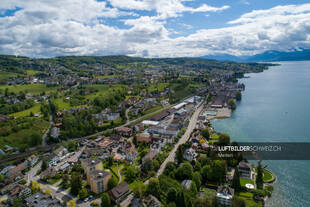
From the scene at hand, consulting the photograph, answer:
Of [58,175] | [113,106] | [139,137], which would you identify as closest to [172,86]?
[113,106]

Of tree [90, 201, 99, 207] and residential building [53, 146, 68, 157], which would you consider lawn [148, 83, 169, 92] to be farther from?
tree [90, 201, 99, 207]

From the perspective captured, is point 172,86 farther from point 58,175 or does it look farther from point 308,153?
point 58,175

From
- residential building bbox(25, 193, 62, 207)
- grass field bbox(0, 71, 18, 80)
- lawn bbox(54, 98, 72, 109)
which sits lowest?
residential building bbox(25, 193, 62, 207)

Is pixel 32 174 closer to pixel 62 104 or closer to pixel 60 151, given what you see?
pixel 60 151

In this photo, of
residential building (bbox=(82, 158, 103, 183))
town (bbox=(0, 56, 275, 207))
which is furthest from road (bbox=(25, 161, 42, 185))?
residential building (bbox=(82, 158, 103, 183))

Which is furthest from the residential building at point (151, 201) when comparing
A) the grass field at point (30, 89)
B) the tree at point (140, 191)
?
the grass field at point (30, 89)

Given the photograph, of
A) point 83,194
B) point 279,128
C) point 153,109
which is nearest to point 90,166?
point 83,194
